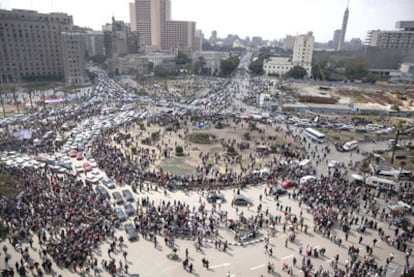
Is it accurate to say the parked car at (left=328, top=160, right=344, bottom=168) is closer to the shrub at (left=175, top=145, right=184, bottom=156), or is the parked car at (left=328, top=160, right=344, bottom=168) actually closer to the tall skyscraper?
the shrub at (left=175, top=145, right=184, bottom=156)

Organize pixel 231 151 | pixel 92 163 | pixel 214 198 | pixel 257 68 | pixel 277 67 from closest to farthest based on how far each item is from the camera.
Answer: pixel 214 198, pixel 92 163, pixel 231 151, pixel 277 67, pixel 257 68

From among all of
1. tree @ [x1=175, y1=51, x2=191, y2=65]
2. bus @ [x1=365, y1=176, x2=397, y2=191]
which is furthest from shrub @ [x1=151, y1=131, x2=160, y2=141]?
tree @ [x1=175, y1=51, x2=191, y2=65]

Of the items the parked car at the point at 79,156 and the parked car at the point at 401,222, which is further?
the parked car at the point at 79,156

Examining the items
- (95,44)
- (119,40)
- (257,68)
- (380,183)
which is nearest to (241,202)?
(380,183)

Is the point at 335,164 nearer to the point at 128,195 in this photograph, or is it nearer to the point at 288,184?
the point at 288,184

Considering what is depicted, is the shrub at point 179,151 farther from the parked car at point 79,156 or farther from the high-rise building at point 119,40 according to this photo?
the high-rise building at point 119,40

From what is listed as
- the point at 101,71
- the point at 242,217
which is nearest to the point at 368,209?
the point at 242,217

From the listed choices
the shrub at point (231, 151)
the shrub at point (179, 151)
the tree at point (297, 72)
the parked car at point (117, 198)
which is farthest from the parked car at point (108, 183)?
the tree at point (297, 72)

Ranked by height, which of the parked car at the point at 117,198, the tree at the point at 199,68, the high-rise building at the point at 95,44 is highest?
the high-rise building at the point at 95,44
